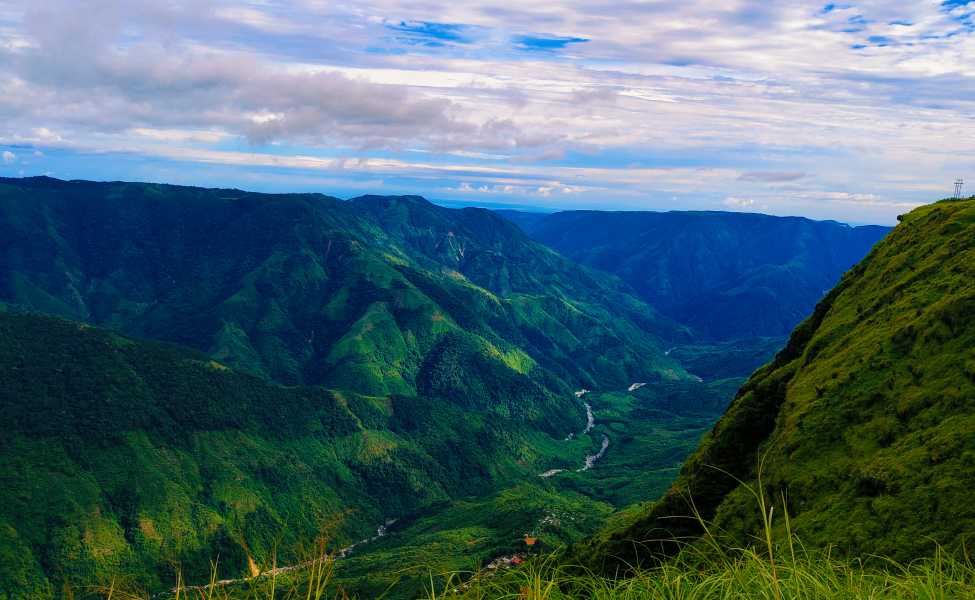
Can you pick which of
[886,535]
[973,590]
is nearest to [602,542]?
[886,535]

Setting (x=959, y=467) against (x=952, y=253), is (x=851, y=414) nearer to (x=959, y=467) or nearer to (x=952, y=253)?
(x=959, y=467)

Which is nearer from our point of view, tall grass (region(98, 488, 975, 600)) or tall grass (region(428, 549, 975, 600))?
tall grass (region(98, 488, 975, 600))

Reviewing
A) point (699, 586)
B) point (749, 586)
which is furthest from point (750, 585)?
point (699, 586)

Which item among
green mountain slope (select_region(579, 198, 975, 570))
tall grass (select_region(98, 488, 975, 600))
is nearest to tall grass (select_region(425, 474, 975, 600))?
tall grass (select_region(98, 488, 975, 600))

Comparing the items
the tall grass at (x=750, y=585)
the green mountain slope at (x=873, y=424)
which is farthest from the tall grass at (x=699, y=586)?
the green mountain slope at (x=873, y=424)

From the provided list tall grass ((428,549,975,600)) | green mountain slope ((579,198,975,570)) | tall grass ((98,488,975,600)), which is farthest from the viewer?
green mountain slope ((579,198,975,570))

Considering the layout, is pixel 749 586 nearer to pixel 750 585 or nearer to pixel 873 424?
pixel 750 585

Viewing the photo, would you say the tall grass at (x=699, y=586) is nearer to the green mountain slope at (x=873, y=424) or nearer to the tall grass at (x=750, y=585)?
the tall grass at (x=750, y=585)

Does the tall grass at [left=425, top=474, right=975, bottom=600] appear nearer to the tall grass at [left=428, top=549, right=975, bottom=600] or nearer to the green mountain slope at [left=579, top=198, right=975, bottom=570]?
the tall grass at [left=428, top=549, right=975, bottom=600]
